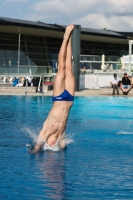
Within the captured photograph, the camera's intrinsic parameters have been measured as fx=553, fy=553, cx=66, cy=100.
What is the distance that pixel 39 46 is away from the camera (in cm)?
4947

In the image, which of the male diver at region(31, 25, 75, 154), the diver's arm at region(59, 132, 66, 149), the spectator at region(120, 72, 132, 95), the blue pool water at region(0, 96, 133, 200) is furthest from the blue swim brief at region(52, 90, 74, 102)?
the spectator at region(120, 72, 132, 95)

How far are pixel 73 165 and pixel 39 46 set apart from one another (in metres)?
41.7

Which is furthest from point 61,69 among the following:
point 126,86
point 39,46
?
point 39,46

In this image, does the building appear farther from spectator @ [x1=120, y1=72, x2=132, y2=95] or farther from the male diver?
the male diver

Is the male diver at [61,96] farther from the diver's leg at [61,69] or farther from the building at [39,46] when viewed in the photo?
the building at [39,46]

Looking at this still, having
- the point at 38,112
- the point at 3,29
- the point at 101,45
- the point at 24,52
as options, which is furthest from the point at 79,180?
the point at 101,45

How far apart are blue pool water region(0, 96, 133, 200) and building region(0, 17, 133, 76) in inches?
1020

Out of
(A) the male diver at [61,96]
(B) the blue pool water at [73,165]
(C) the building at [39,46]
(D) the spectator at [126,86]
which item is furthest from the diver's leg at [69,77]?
(C) the building at [39,46]

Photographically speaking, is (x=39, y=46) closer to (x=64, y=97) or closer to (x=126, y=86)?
(x=126, y=86)

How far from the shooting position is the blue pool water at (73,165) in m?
6.59

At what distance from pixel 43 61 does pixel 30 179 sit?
42.0 metres

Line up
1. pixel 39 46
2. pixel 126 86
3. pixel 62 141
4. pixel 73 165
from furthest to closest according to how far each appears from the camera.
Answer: pixel 39 46
pixel 126 86
pixel 62 141
pixel 73 165

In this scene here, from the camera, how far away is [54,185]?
22.6ft

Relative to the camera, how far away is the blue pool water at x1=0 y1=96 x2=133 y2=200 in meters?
6.59
